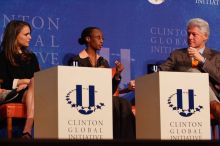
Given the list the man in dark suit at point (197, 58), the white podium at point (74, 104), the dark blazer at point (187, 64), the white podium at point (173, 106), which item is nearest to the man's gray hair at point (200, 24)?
the man in dark suit at point (197, 58)

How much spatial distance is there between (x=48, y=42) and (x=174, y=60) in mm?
1357

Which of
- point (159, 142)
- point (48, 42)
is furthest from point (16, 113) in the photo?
point (159, 142)

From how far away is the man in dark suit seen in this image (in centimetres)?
560

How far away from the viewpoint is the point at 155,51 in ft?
18.6

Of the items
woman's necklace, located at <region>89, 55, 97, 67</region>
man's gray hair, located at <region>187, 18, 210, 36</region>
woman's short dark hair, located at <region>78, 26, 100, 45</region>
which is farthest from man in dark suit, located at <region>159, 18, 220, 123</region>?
woman's short dark hair, located at <region>78, 26, 100, 45</region>

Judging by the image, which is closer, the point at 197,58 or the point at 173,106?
the point at 173,106

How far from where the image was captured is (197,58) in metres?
5.63

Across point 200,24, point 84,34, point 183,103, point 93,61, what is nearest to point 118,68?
point 93,61

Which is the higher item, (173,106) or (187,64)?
(187,64)

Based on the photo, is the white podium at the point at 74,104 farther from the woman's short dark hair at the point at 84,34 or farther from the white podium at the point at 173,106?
the woman's short dark hair at the point at 84,34

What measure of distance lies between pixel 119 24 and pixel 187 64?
0.81 m

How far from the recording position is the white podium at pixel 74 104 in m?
2.32

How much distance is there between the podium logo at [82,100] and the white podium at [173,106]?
25 cm

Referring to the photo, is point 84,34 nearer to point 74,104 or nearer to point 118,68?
point 118,68
